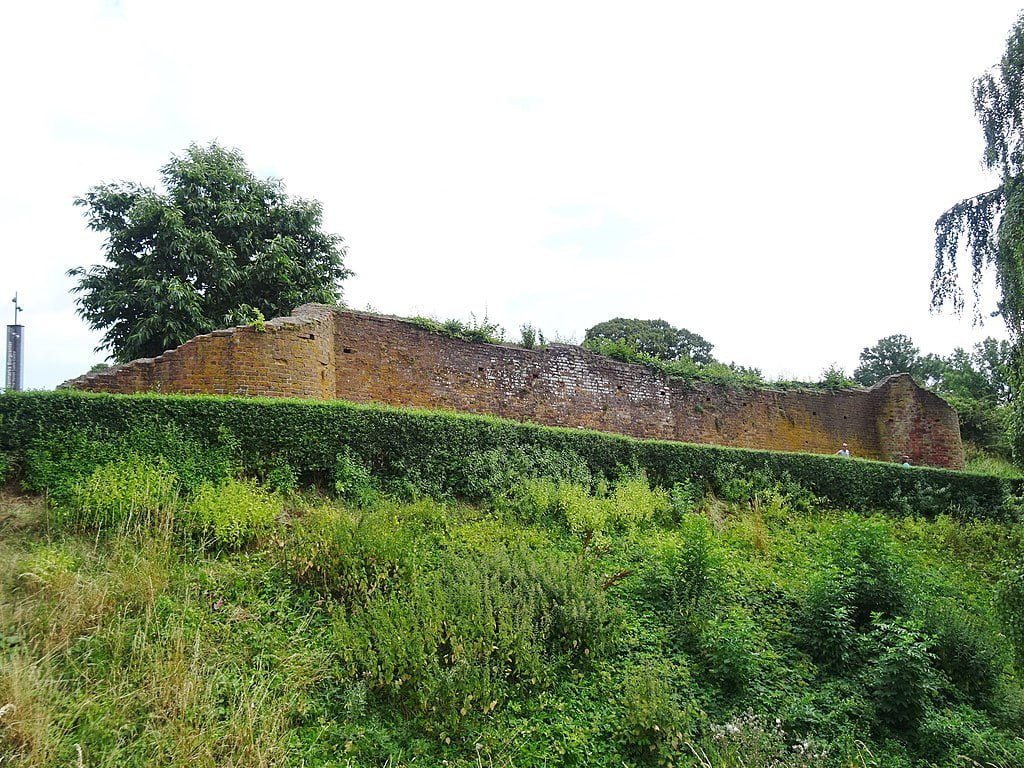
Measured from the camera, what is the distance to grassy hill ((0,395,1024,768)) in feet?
15.7

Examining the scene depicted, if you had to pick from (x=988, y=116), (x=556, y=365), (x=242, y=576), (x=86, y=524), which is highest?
(x=988, y=116)

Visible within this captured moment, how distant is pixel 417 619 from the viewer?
573 centimetres

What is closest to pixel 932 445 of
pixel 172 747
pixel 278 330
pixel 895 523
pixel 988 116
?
pixel 895 523

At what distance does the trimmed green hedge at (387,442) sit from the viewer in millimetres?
7637

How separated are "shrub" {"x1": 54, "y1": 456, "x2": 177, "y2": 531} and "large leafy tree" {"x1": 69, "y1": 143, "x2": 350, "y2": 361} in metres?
10.2

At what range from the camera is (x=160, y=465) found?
296 inches

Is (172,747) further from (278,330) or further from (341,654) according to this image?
(278,330)

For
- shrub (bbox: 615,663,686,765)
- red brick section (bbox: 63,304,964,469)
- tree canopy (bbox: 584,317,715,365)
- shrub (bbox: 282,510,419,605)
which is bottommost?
shrub (bbox: 615,663,686,765)

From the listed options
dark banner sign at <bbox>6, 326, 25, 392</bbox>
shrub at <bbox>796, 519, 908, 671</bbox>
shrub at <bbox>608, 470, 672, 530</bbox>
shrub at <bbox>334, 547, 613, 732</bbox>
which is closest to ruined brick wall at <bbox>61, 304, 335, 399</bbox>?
shrub at <bbox>334, 547, 613, 732</bbox>

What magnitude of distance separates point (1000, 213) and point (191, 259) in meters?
18.0

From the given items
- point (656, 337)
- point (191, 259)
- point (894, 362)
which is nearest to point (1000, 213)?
point (191, 259)

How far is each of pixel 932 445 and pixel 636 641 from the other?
59.3ft

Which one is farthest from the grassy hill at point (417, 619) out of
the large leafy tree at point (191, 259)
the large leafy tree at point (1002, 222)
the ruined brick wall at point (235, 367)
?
the large leafy tree at point (191, 259)

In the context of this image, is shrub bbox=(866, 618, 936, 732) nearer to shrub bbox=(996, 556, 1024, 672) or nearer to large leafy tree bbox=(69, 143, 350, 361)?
shrub bbox=(996, 556, 1024, 672)
